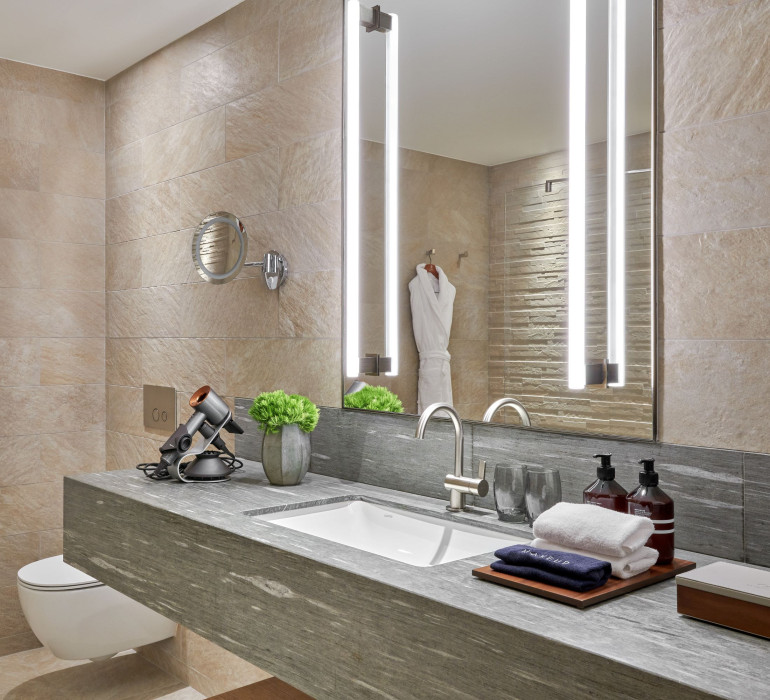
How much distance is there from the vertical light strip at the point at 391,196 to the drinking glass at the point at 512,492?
0.53m

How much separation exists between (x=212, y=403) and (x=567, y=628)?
1363 millimetres

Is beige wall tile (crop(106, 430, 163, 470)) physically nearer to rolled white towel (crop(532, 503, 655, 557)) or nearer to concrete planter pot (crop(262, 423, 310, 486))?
concrete planter pot (crop(262, 423, 310, 486))

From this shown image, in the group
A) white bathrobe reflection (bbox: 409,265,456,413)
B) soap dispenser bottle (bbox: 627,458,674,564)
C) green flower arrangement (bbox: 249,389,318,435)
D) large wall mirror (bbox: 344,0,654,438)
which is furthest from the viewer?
green flower arrangement (bbox: 249,389,318,435)

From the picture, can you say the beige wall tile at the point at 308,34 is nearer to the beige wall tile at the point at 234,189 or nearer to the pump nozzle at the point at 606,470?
the beige wall tile at the point at 234,189

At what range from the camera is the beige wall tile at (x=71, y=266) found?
3280 mm

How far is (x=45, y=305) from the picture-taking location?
3273 mm

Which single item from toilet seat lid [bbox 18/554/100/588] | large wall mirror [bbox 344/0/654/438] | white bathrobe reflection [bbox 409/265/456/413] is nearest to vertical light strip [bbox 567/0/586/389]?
large wall mirror [bbox 344/0/654/438]

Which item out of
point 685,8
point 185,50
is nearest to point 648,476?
point 685,8

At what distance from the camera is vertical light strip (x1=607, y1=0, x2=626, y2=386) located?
153 cm

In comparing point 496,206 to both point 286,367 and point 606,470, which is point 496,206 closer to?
point 606,470

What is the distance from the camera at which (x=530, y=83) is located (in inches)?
67.6

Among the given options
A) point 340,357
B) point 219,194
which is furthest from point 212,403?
point 219,194

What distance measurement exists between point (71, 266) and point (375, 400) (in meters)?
1.91

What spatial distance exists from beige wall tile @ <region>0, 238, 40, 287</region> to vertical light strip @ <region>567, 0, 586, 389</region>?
248cm
